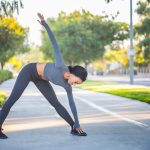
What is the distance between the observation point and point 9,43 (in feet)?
174

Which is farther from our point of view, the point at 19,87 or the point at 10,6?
the point at 10,6

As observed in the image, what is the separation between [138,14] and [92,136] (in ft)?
149

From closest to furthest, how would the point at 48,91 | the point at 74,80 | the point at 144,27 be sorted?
the point at 74,80 < the point at 48,91 < the point at 144,27

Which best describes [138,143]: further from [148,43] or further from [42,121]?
[148,43]

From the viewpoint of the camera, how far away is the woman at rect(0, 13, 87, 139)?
8445mm

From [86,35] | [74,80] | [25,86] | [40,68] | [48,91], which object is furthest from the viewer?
[86,35]

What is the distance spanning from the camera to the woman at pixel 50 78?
27.7ft

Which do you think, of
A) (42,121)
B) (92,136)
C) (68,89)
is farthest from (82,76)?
(42,121)

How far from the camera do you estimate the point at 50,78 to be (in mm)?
8570

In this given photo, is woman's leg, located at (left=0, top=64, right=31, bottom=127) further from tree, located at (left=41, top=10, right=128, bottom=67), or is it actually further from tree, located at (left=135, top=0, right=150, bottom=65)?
tree, located at (left=41, top=10, right=128, bottom=67)

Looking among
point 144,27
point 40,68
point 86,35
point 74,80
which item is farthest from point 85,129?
point 86,35

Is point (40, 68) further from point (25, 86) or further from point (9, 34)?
point (9, 34)

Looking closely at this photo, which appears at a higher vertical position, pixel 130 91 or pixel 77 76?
pixel 77 76

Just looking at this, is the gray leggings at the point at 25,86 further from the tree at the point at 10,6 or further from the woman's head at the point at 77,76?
the tree at the point at 10,6
